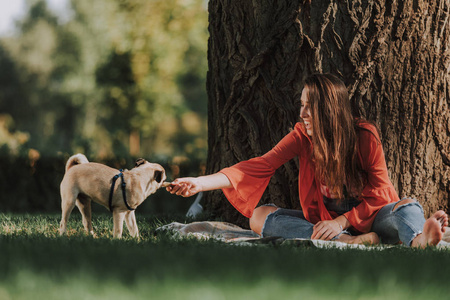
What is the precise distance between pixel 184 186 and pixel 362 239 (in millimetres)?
1433

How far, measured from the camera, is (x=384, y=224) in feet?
14.3

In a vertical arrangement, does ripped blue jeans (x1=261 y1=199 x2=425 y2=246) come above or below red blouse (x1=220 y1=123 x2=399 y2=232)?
below

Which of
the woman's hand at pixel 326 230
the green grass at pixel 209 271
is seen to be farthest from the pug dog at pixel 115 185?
the woman's hand at pixel 326 230

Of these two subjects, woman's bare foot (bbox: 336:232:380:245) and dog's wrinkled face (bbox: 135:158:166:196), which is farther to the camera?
woman's bare foot (bbox: 336:232:380:245)

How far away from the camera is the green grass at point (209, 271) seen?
2.31 metres

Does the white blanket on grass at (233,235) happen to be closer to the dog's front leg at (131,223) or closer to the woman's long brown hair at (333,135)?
the dog's front leg at (131,223)

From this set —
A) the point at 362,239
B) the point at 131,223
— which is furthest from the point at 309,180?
the point at 131,223

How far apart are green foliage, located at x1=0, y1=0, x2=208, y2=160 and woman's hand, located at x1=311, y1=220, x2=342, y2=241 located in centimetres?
530

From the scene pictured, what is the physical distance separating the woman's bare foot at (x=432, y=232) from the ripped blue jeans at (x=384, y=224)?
0.12 m

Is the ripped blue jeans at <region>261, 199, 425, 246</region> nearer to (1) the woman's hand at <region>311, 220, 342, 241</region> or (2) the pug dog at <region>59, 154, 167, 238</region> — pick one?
(1) the woman's hand at <region>311, 220, 342, 241</region>

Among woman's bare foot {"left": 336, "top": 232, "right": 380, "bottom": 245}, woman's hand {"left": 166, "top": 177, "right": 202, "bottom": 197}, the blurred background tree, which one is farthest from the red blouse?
the blurred background tree

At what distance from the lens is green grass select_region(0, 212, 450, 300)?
2.31 m

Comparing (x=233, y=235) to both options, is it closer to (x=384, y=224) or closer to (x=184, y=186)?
(x=184, y=186)

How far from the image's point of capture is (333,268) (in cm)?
290
